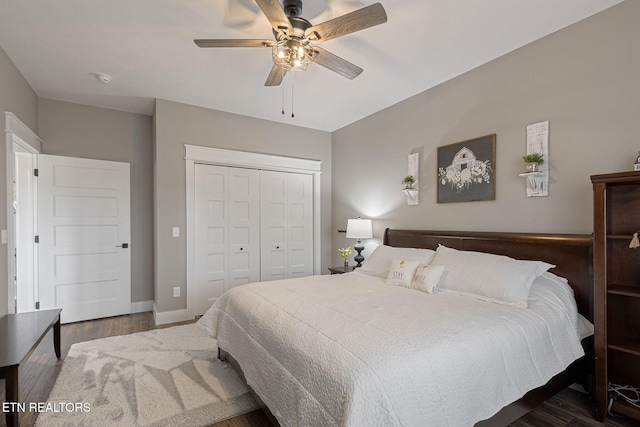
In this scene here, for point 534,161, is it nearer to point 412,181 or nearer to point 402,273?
point 412,181

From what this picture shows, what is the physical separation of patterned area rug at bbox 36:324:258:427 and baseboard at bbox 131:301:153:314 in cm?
104

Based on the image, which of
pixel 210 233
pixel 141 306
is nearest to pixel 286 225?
pixel 210 233

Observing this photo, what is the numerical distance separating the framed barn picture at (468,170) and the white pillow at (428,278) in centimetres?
91

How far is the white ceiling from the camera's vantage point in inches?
84.0

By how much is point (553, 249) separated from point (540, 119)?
1.06m

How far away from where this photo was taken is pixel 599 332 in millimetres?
1938

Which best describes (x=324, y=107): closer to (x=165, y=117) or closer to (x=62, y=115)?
(x=165, y=117)

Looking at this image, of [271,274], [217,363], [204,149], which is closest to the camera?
[217,363]

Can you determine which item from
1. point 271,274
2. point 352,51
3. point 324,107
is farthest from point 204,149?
point 352,51

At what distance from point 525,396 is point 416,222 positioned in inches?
80.3

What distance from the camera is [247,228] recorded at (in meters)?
4.38

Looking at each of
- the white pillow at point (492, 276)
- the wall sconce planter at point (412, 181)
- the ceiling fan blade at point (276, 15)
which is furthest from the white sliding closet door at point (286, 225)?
the ceiling fan blade at point (276, 15)

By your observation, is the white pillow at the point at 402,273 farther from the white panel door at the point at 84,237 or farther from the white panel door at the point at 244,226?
the white panel door at the point at 84,237

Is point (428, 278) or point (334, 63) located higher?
point (334, 63)
